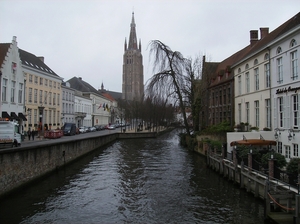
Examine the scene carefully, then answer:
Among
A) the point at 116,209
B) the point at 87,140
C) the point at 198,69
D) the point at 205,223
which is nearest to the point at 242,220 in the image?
the point at 205,223

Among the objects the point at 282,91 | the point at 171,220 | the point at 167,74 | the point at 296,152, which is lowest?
the point at 171,220

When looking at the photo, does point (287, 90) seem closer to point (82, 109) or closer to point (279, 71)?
point (279, 71)

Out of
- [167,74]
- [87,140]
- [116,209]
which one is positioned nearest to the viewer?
[116,209]

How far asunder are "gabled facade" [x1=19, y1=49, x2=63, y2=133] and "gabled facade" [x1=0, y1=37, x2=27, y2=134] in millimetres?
4935

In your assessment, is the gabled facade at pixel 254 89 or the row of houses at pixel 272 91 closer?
the row of houses at pixel 272 91

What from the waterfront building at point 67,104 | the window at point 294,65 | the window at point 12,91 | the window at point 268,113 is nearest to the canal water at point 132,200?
the window at point 268,113

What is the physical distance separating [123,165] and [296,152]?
1145cm

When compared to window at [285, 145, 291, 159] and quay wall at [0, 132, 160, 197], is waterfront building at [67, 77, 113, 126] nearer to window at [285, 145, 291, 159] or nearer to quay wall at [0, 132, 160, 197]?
quay wall at [0, 132, 160, 197]

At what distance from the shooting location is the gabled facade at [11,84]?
110 ft

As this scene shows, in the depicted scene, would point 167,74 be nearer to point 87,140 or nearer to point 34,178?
point 87,140

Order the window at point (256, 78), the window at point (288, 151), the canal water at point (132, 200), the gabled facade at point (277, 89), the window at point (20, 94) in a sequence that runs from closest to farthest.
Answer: the canal water at point (132, 200) < the gabled facade at point (277, 89) < the window at point (288, 151) < the window at point (256, 78) < the window at point (20, 94)

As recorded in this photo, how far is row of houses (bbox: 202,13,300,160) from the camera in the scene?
1809cm

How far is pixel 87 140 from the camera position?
2828 centimetres

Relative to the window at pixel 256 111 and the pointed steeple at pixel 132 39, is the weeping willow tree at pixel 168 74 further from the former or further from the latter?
the pointed steeple at pixel 132 39
